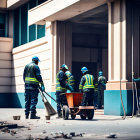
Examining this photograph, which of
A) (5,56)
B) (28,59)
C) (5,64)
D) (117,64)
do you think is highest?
(5,56)

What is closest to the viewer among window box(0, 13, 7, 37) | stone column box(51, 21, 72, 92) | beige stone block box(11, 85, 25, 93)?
stone column box(51, 21, 72, 92)

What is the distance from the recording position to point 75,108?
14.4 metres

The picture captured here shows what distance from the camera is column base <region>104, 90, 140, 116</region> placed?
16.3 m

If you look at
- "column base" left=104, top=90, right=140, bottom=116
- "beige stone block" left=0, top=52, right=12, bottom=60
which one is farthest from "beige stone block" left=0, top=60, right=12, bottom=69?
"column base" left=104, top=90, right=140, bottom=116

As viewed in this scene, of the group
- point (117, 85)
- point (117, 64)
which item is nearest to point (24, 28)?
point (117, 64)

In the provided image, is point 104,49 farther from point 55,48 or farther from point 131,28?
point 131,28

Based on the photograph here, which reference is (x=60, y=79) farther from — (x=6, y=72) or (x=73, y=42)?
(x=6, y=72)

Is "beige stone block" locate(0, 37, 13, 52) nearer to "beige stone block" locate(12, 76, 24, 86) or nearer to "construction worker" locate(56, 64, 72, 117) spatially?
"beige stone block" locate(12, 76, 24, 86)

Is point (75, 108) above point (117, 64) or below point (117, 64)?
below

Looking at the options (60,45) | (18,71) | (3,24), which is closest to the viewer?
(60,45)

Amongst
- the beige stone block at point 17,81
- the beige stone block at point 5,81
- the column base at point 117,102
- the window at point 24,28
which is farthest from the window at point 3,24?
the column base at point 117,102

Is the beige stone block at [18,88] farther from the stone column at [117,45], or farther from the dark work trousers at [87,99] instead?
the dark work trousers at [87,99]

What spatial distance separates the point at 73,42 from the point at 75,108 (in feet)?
33.9

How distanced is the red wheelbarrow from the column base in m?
2.25
